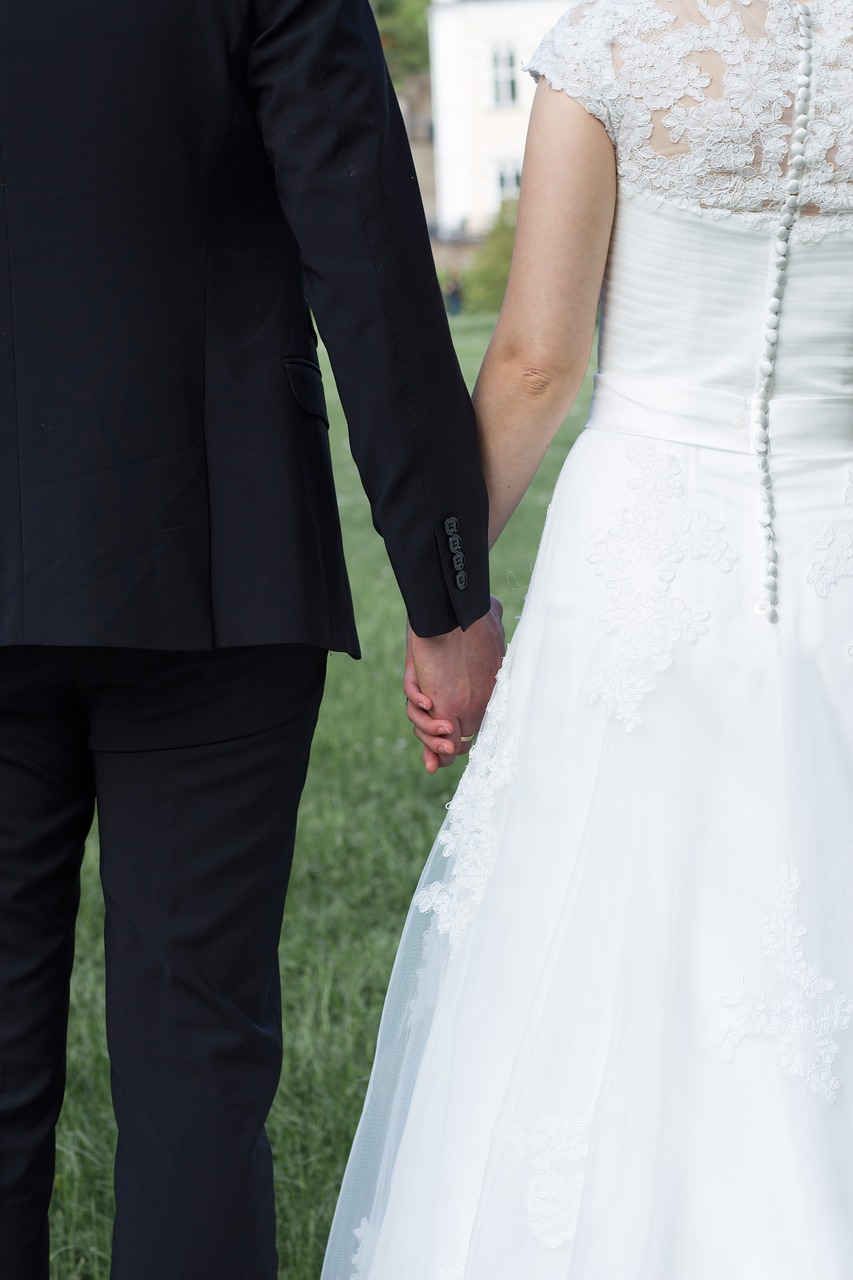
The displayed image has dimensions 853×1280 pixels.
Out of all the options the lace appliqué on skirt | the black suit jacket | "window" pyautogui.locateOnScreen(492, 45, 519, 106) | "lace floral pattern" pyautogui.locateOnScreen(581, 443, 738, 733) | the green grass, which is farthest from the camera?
"window" pyautogui.locateOnScreen(492, 45, 519, 106)

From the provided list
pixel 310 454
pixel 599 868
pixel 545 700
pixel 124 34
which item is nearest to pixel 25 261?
pixel 124 34

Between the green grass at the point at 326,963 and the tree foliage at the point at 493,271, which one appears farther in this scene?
the tree foliage at the point at 493,271

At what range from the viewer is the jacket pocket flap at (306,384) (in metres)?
1.74

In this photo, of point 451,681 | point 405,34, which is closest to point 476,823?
point 451,681

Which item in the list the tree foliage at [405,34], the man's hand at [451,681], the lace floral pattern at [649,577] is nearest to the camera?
the lace floral pattern at [649,577]

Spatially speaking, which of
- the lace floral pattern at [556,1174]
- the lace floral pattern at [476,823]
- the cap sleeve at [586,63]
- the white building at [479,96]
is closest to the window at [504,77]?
the white building at [479,96]

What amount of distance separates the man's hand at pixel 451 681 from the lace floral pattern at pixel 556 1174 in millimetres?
551

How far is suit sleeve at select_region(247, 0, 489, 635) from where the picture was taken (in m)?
1.59

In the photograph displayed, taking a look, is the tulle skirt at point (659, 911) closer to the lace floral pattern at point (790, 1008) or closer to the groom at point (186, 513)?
the lace floral pattern at point (790, 1008)

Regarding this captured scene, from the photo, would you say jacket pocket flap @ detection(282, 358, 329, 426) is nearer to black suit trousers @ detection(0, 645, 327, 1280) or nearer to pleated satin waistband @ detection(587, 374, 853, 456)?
black suit trousers @ detection(0, 645, 327, 1280)

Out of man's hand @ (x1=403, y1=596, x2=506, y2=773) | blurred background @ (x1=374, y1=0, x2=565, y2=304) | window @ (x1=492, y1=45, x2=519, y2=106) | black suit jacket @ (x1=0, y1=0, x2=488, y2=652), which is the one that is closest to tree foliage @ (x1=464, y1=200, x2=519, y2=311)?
blurred background @ (x1=374, y1=0, x2=565, y2=304)

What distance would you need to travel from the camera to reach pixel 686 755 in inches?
70.8

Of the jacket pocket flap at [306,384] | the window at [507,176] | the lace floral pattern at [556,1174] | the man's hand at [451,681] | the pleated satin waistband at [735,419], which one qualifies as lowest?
the window at [507,176]

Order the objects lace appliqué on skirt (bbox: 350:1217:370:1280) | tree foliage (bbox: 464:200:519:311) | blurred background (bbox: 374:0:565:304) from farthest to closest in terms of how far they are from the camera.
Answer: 1. blurred background (bbox: 374:0:565:304)
2. tree foliage (bbox: 464:200:519:311)
3. lace appliqué on skirt (bbox: 350:1217:370:1280)
